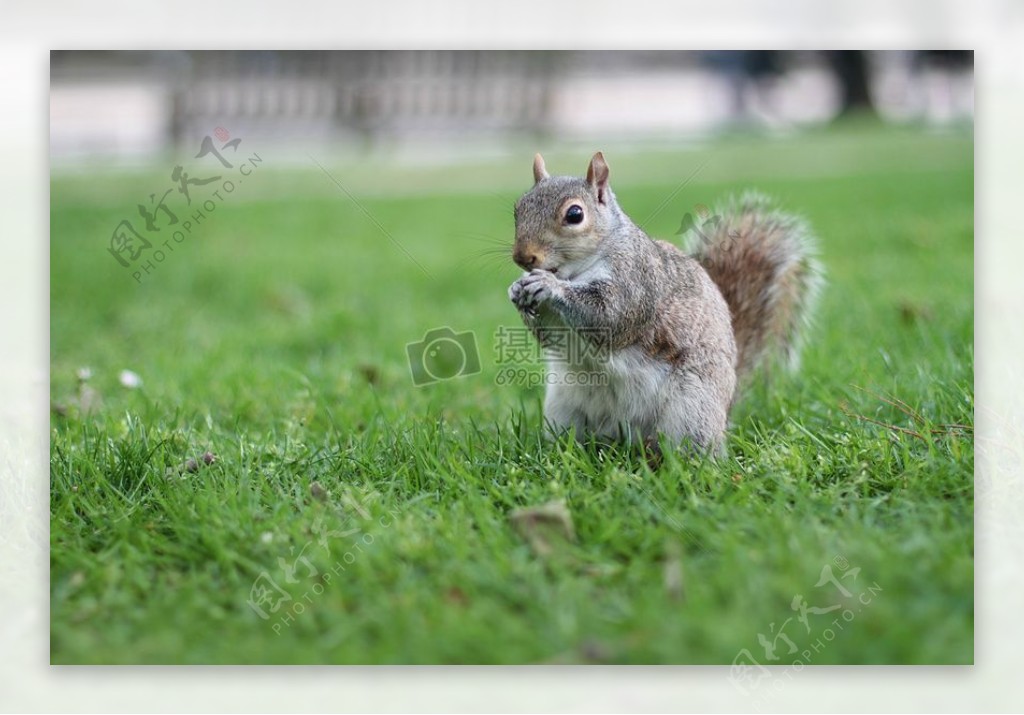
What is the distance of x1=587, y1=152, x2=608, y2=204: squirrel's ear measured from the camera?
1.83 metres

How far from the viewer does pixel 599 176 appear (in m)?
1.85

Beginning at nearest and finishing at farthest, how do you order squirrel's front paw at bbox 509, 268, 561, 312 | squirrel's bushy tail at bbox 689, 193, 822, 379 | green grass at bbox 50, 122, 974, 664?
green grass at bbox 50, 122, 974, 664 < squirrel's front paw at bbox 509, 268, 561, 312 < squirrel's bushy tail at bbox 689, 193, 822, 379

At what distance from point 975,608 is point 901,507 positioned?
24 cm

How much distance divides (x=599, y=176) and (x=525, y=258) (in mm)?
228

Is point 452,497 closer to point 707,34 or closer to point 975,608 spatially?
point 975,608

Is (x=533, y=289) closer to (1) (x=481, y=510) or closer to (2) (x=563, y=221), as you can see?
(2) (x=563, y=221)

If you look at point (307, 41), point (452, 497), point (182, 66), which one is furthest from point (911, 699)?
point (182, 66)

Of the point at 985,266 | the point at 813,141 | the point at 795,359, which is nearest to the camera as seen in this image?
the point at 985,266

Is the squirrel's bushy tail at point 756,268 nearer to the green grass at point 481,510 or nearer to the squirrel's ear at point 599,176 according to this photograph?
the green grass at point 481,510

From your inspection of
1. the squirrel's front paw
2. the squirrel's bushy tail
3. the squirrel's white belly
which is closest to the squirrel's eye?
the squirrel's front paw

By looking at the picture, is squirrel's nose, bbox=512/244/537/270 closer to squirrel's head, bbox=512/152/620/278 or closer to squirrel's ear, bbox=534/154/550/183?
squirrel's head, bbox=512/152/620/278

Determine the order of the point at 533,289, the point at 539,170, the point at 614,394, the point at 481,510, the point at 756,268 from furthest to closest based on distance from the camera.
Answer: the point at 756,268, the point at 539,170, the point at 614,394, the point at 533,289, the point at 481,510

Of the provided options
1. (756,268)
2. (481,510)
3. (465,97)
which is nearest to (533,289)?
(481,510)

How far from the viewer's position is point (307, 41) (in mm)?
1912
